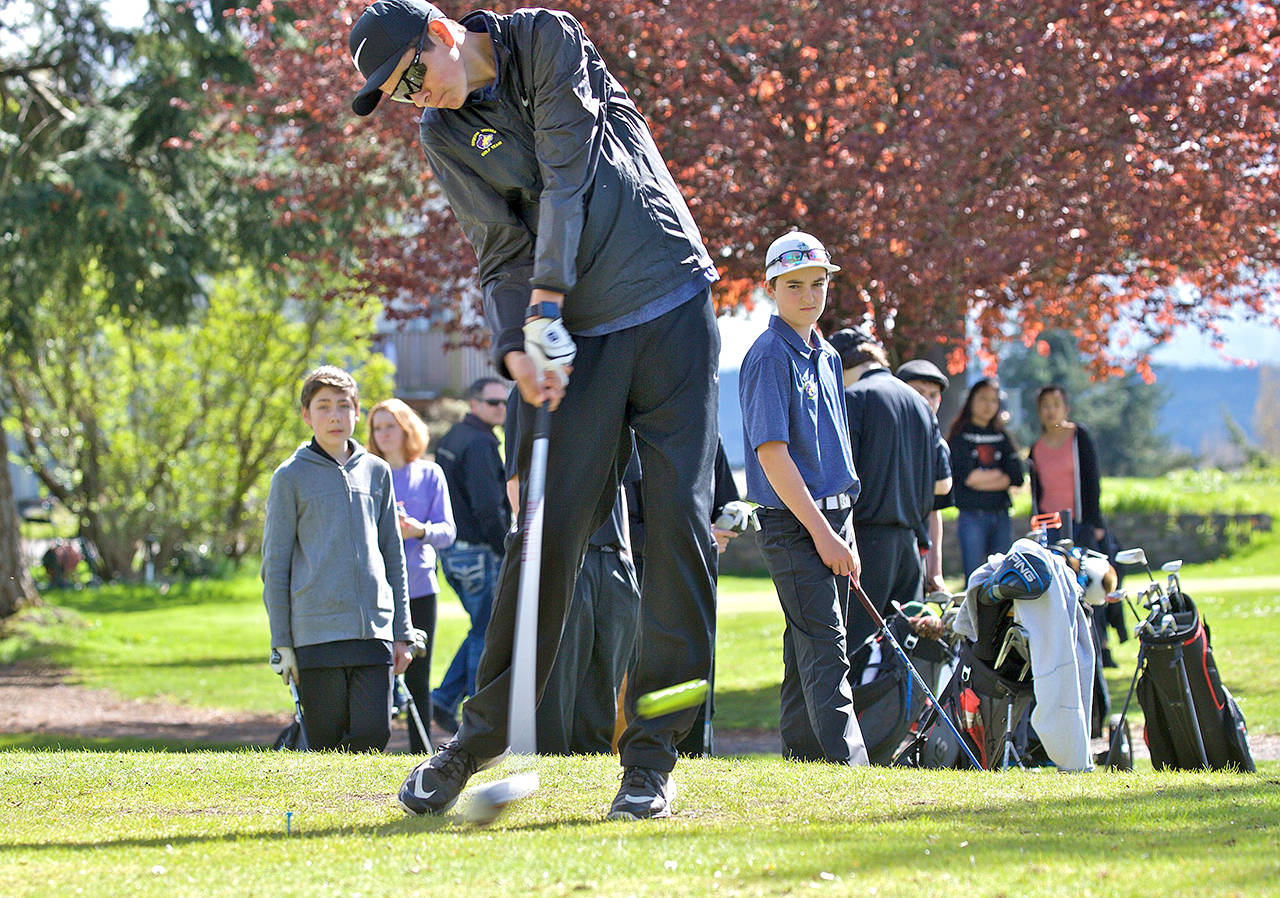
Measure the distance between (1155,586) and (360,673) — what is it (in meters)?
3.50

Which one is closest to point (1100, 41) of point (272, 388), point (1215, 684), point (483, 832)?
point (1215, 684)

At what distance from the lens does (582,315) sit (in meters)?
4.17

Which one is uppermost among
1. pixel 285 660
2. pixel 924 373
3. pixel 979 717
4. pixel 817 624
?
pixel 924 373

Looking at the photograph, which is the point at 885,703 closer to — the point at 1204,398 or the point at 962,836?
the point at 962,836

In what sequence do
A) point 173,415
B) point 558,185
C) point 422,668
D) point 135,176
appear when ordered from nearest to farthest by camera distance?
point 558,185 < point 422,668 < point 135,176 < point 173,415

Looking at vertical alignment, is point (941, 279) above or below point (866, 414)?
above

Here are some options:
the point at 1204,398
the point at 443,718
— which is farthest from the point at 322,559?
the point at 1204,398

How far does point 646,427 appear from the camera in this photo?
424cm

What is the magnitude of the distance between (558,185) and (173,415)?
2096 cm

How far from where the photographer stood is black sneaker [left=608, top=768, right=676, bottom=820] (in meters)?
4.15

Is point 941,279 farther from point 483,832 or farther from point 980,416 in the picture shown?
point 483,832

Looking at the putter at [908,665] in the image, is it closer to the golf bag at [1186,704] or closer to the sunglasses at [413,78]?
the golf bag at [1186,704]

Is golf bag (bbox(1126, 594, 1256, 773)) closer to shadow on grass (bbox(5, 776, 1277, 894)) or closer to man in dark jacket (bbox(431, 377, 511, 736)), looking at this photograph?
shadow on grass (bbox(5, 776, 1277, 894))

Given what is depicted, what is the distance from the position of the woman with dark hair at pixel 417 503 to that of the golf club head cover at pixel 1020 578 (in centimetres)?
371
